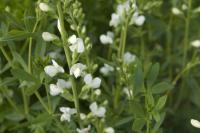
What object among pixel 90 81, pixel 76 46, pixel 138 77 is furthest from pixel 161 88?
pixel 76 46

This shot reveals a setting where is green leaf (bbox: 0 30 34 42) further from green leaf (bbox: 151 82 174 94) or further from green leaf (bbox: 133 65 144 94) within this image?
green leaf (bbox: 151 82 174 94)

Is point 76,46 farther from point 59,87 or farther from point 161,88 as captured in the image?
point 161,88

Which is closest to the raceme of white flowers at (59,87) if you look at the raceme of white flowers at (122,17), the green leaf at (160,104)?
the green leaf at (160,104)

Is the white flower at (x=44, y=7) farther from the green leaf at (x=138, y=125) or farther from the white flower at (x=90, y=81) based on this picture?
the green leaf at (x=138, y=125)

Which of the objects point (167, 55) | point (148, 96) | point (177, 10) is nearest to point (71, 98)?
point (148, 96)

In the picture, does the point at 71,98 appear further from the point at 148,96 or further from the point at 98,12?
the point at 98,12

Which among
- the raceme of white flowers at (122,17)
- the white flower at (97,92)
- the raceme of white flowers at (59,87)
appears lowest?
the white flower at (97,92)

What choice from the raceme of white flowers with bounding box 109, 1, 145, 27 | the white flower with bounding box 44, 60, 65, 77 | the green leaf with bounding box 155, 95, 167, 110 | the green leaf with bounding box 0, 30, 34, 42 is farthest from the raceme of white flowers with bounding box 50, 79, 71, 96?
the raceme of white flowers with bounding box 109, 1, 145, 27

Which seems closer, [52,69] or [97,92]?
[52,69]
